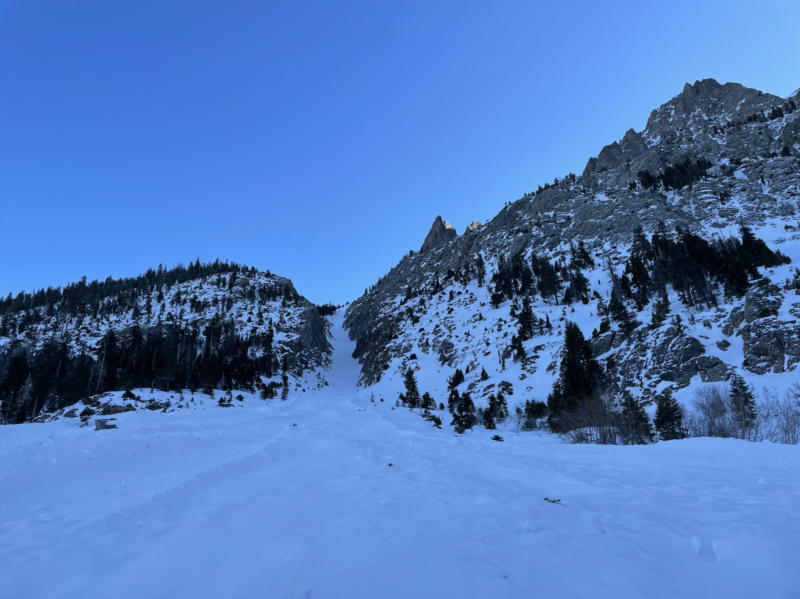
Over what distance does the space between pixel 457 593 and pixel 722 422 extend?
31462 mm

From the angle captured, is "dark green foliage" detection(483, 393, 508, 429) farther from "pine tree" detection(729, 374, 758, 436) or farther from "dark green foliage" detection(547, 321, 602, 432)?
"pine tree" detection(729, 374, 758, 436)

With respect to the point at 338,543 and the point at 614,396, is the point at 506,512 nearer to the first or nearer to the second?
the point at 338,543

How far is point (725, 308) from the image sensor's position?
39094mm

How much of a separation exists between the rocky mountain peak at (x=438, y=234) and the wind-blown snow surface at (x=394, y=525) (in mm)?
154161

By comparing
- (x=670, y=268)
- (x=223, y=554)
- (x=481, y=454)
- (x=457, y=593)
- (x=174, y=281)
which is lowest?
(x=481, y=454)

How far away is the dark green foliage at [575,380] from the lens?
115ft

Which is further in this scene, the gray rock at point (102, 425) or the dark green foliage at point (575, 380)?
the dark green foliage at point (575, 380)

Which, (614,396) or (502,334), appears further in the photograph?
(502,334)

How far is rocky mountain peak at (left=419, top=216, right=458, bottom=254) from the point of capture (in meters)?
165

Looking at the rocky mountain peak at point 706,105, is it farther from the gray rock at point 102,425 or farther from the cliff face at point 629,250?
the gray rock at point 102,425

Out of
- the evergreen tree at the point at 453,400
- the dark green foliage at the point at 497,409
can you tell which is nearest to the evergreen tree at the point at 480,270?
the evergreen tree at the point at 453,400

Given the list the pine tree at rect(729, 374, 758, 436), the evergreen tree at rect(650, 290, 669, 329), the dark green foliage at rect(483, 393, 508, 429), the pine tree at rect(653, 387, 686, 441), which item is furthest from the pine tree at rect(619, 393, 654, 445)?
the evergreen tree at rect(650, 290, 669, 329)

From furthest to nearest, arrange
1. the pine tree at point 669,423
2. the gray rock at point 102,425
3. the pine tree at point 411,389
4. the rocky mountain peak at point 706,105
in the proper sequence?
the rocky mountain peak at point 706,105
the pine tree at point 411,389
the pine tree at point 669,423
the gray rock at point 102,425

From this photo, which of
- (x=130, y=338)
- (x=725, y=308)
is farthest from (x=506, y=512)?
(x=130, y=338)
